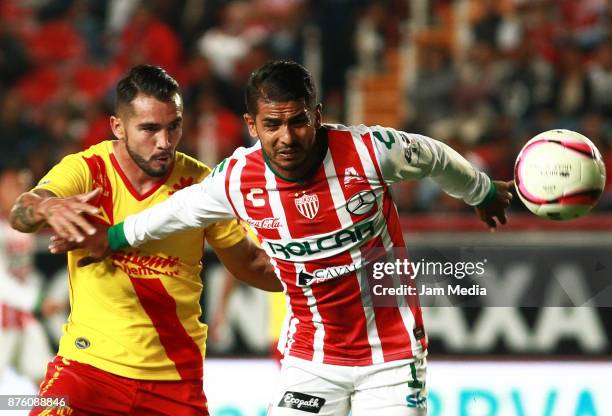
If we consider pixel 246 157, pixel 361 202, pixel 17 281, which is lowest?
pixel 361 202

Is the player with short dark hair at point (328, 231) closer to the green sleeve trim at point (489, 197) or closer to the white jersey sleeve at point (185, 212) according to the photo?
the white jersey sleeve at point (185, 212)

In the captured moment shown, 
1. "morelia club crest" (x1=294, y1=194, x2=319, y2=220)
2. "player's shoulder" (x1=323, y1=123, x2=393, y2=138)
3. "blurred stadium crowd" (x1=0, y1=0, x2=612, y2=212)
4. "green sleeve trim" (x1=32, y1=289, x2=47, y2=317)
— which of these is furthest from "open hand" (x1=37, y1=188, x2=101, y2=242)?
"blurred stadium crowd" (x1=0, y1=0, x2=612, y2=212)

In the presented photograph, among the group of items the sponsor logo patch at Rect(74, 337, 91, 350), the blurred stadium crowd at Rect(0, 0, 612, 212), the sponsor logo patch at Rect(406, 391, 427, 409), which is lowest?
the sponsor logo patch at Rect(406, 391, 427, 409)

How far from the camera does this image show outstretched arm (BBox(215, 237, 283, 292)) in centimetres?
468

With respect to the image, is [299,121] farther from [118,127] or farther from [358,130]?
[118,127]

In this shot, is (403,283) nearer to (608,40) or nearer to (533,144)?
(533,144)

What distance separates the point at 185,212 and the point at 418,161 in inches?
37.4

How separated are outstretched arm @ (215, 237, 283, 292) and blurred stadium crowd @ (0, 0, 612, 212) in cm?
498

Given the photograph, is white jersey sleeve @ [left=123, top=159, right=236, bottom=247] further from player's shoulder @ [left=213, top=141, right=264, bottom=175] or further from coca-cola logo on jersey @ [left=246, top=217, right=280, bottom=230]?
coca-cola logo on jersey @ [left=246, top=217, right=280, bottom=230]

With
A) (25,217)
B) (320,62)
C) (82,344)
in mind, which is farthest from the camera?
(320,62)

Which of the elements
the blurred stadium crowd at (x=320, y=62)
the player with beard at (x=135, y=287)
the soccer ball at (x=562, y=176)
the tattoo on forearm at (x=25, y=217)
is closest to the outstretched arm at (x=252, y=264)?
the player with beard at (x=135, y=287)

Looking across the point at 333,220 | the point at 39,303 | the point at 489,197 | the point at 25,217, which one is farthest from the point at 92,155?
the point at 39,303

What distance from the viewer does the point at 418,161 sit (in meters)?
4.09

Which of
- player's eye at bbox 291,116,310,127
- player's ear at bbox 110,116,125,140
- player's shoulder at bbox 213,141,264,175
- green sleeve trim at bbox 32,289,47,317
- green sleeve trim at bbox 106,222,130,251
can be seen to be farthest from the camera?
green sleeve trim at bbox 32,289,47,317
